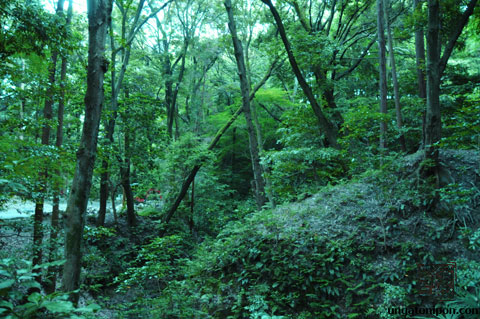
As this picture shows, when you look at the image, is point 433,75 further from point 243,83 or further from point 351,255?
point 243,83

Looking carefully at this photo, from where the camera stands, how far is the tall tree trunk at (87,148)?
3164 mm

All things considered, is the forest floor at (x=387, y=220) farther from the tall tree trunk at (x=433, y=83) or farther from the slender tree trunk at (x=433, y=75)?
the slender tree trunk at (x=433, y=75)

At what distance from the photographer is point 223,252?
6.43 metres

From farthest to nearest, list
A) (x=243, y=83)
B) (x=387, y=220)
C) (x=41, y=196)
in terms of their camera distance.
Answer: (x=243, y=83) → (x=41, y=196) → (x=387, y=220)

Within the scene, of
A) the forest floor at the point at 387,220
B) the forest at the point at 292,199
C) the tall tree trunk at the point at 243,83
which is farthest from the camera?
the tall tree trunk at the point at 243,83

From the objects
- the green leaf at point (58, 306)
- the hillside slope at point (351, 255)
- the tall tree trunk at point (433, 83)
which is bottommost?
the hillside slope at point (351, 255)

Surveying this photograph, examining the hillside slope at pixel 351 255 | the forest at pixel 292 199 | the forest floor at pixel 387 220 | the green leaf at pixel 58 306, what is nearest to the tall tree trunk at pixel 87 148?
the forest at pixel 292 199

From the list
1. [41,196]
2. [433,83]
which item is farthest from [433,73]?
[41,196]

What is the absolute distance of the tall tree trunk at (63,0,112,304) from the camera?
10.4 ft

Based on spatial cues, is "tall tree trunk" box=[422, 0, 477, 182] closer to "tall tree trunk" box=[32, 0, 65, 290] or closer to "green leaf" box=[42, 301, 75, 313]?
"green leaf" box=[42, 301, 75, 313]

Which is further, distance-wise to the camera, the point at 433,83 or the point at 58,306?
the point at 433,83

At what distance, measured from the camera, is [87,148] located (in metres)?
3.33

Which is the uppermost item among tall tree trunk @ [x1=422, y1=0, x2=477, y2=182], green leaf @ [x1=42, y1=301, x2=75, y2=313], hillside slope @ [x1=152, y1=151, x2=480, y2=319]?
tall tree trunk @ [x1=422, y1=0, x2=477, y2=182]

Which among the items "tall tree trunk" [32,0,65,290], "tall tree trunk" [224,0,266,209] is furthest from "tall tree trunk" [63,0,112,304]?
"tall tree trunk" [224,0,266,209]
